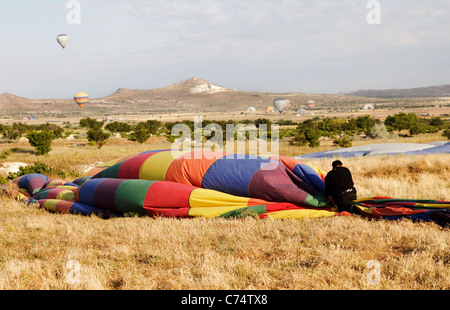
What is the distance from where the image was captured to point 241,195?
24.7 ft

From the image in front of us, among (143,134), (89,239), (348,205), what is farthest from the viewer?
(143,134)

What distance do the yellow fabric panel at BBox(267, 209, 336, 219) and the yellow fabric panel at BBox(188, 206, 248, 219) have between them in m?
0.74

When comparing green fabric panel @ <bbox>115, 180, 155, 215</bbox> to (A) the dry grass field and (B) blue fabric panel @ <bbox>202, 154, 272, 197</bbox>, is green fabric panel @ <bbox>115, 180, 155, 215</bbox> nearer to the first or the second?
(A) the dry grass field

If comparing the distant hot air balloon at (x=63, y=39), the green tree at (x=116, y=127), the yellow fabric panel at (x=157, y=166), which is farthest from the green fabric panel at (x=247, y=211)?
the distant hot air balloon at (x=63, y=39)

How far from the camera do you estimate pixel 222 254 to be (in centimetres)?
488

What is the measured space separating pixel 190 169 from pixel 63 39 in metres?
51.6

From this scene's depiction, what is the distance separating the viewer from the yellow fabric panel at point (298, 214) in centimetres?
674

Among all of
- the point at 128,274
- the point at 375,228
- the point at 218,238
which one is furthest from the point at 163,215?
the point at 375,228

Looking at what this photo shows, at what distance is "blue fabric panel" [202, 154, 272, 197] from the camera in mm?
7496

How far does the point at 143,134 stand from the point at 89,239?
116 ft

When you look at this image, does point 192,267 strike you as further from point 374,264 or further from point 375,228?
point 375,228

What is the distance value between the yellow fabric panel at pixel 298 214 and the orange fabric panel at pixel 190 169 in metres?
1.88
